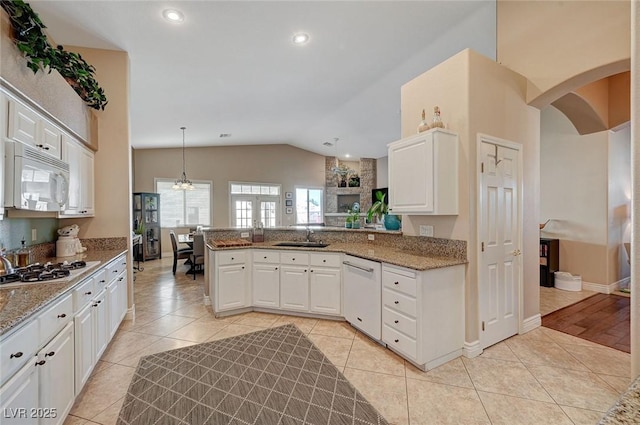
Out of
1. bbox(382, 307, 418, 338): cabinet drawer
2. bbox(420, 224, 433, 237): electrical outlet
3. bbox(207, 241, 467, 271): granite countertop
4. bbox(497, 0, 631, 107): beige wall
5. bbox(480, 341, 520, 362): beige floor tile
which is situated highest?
bbox(497, 0, 631, 107): beige wall

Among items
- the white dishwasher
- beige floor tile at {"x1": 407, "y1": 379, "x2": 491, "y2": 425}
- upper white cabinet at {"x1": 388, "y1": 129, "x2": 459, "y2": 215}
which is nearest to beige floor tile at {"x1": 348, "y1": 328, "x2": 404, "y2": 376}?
the white dishwasher

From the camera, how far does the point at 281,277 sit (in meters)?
3.56

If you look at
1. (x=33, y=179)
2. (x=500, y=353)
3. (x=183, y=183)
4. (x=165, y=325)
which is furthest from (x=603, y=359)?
(x=183, y=183)

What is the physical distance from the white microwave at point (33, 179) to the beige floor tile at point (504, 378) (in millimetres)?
3521

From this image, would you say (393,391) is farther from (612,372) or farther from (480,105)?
(480,105)

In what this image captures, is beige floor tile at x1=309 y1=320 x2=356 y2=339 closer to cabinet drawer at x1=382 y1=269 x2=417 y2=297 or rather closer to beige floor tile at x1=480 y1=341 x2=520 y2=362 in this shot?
cabinet drawer at x1=382 y1=269 x2=417 y2=297

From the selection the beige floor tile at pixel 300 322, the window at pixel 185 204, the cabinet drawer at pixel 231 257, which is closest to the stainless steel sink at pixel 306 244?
the cabinet drawer at pixel 231 257

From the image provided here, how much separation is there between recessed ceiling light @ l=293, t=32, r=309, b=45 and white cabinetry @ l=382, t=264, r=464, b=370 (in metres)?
2.75

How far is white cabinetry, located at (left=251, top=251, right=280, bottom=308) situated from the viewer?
3.58 m

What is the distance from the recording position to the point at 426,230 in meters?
2.96

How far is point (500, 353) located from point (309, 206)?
8.40 m

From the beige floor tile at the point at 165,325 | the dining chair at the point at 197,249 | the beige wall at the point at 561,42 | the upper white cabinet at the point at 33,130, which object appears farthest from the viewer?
the dining chair at the point at 197,249

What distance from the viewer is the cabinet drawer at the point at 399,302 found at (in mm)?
2377

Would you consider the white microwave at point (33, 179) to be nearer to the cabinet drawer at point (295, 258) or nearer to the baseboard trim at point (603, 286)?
the cabinet drawer at point (295, 258)
